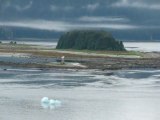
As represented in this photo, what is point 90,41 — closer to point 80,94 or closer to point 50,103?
point 80,94

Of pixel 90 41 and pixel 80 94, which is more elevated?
pixel 90 41

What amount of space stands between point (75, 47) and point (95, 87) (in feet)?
309

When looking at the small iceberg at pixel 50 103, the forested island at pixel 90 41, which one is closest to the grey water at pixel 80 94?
the small iceberg at pixel 50 103

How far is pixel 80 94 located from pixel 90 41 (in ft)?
314

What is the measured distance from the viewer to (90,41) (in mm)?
150250

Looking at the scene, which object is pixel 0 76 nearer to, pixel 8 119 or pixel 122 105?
pixel 122 105

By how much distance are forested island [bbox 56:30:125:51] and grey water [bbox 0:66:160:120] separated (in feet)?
208

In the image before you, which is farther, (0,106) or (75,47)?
(75,47)

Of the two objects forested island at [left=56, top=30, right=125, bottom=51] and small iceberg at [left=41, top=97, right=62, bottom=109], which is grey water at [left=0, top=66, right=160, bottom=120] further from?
forested island at [left=56, top=30, right=125, bottom=51]

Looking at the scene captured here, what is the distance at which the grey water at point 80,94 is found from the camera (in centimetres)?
4250

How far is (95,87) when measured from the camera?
203ft

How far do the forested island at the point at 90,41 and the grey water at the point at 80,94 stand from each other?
6349 centimetres

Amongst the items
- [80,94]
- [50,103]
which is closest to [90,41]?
[80,94]

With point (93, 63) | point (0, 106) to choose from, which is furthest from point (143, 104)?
point (93, 63)
